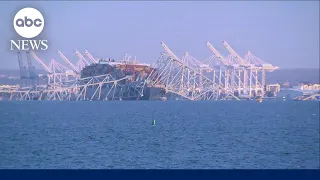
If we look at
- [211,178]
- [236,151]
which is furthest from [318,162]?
[211,178]

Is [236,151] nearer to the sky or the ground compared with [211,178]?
nearer to the ground

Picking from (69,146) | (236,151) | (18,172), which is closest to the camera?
(18,172)

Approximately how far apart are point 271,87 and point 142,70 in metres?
22.2

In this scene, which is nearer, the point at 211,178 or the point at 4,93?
the point at 211,178

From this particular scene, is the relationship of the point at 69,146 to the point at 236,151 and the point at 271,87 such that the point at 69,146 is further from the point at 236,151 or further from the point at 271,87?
A: the point at 271,87

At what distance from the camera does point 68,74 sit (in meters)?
98.1

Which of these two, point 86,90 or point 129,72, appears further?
point 86,90

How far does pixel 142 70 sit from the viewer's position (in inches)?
3573

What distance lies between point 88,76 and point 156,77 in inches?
439

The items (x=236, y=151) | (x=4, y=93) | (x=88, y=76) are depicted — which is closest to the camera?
(x=236, y=151)

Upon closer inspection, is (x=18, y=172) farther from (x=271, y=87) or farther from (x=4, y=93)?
(x=271, y=87)

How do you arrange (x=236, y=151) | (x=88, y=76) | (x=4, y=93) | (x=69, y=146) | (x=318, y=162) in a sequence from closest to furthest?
(x=318, y=162) < (x=236, y=151) < (x=69, y=146) < (x=4, y=93) < (x=88, y=76)

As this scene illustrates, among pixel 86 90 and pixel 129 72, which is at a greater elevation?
pixel 129 72

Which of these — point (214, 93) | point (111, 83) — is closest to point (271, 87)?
point (214, 93)
